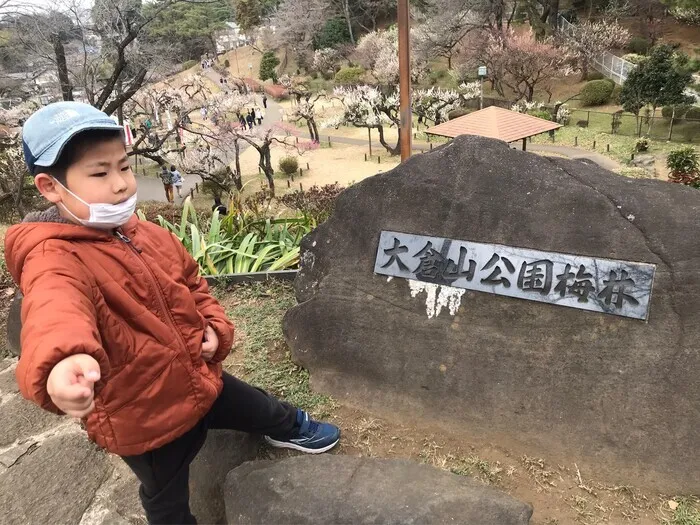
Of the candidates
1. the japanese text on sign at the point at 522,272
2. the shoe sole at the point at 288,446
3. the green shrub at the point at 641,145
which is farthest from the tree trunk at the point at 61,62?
the green shrub at the point at 641,145

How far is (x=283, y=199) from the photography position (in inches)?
443

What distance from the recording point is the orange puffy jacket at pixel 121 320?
4.03 ft

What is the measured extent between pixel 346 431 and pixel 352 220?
116 centimetres

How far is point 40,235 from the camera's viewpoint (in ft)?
4.57

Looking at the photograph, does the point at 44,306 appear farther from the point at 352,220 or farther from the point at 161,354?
the point at 352,220

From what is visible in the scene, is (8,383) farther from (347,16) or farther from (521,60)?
(347,16)

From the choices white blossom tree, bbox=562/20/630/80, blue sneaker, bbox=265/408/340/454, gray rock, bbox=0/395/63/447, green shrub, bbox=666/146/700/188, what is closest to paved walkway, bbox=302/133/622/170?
green shrub, bbox=666/146/700/188

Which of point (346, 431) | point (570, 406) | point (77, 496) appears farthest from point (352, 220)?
point (77, 496)

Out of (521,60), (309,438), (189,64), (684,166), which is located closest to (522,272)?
(309,438)

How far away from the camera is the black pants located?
66.2 inches

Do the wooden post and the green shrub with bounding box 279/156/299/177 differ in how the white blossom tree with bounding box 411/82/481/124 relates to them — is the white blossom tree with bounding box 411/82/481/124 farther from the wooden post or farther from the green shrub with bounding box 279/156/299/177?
the wooden post

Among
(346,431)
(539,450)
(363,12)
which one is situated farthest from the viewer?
(363,12)

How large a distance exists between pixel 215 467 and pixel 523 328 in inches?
60.2

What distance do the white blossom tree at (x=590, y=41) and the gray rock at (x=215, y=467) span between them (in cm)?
2302
